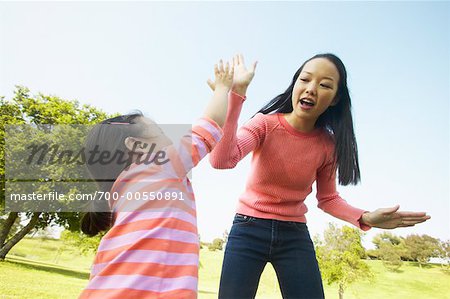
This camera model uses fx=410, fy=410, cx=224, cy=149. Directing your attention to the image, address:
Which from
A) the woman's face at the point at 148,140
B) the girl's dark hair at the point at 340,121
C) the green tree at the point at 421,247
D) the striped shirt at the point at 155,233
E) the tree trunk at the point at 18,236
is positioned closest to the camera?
the striped shirt at the point at 155,233

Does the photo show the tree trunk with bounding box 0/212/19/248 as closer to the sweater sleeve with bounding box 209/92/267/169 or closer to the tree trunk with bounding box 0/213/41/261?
the tree trunk with bounding box 0/213/41/261

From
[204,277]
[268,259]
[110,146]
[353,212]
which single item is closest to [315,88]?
[353,212]

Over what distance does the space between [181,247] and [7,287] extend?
11031 millimetres

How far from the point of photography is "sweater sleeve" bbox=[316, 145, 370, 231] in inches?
90.3

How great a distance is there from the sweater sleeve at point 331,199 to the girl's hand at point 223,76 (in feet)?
2.89

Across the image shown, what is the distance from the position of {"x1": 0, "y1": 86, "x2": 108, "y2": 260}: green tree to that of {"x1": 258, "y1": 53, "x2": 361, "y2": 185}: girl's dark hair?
46.5 ft

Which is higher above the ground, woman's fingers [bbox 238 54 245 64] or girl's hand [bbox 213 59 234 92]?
woman's fingers [bbox 238 54 245 64]

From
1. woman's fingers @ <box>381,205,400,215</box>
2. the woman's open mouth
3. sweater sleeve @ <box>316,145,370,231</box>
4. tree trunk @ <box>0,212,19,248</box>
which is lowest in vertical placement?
woman's fingers @ <box>381,205,400,215</box>

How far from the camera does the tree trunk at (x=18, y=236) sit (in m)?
15.5

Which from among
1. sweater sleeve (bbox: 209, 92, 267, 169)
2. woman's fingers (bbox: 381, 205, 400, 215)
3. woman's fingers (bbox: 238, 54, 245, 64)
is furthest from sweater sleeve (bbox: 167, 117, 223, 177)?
woman's fingers (bbox: 381, 205, 400, 215)

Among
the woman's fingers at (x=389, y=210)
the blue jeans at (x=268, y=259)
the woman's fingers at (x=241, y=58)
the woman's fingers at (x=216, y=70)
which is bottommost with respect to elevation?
the blue jeans at (x=268, y=259)

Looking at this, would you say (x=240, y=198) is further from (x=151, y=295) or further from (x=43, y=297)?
(x=43, y=297)

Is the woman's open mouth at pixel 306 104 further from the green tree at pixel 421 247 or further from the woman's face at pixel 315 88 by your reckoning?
the green tree at pixel 421 247

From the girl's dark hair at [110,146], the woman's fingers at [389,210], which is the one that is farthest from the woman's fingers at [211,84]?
the woman's fingers at [389,210]
